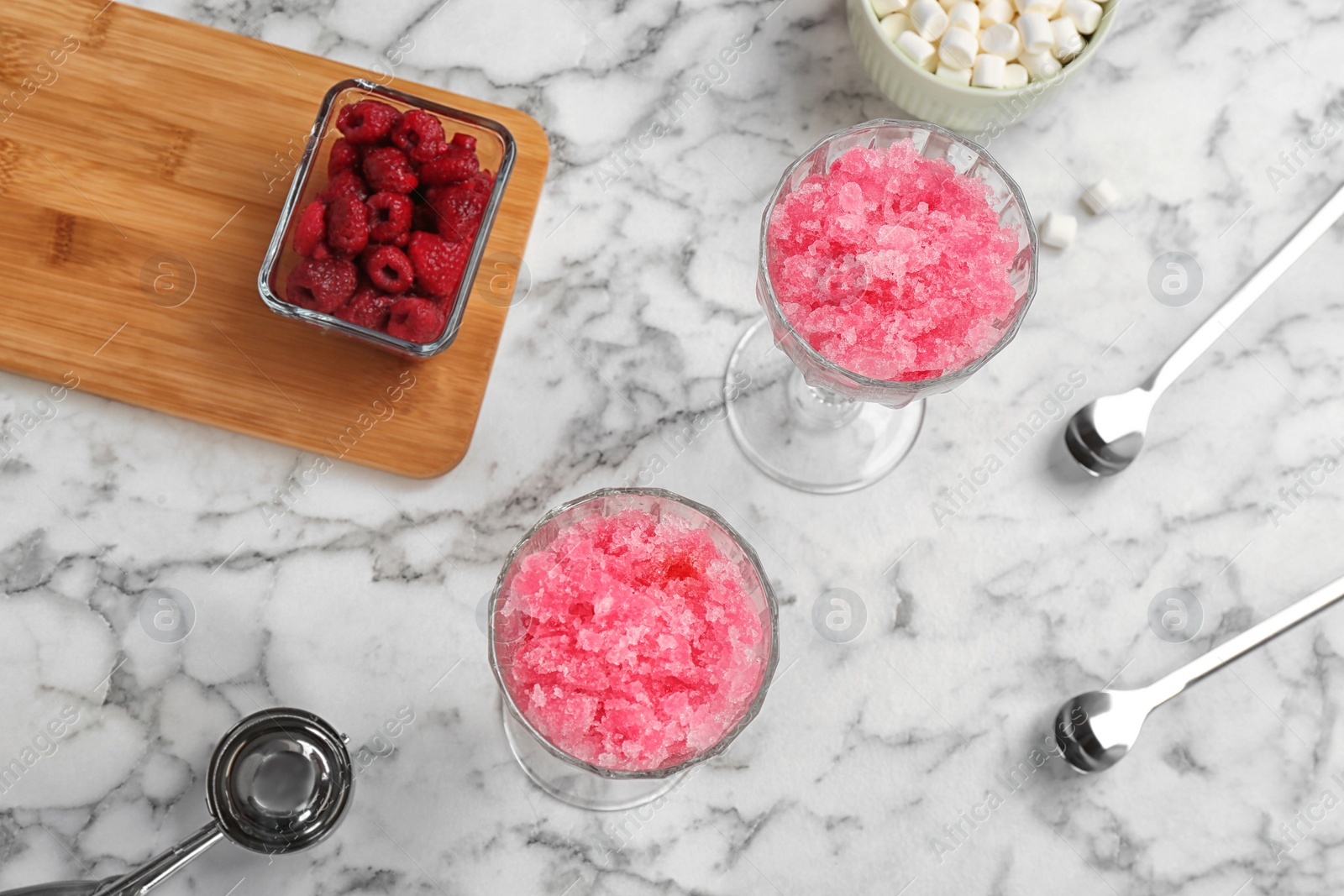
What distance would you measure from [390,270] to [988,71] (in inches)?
28.5

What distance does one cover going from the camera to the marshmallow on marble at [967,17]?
1257mm

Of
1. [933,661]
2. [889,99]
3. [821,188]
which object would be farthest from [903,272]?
[933,661]

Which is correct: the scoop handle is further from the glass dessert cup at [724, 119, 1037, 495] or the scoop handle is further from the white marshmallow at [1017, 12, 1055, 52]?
the white marshmallow at [1017, 12, 1055, 52]

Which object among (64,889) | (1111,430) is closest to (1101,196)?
(1111,430)

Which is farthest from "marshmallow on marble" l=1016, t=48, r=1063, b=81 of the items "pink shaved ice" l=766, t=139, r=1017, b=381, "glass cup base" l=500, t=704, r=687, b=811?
"glass cup base" l=500, t=704, r=687, b=811

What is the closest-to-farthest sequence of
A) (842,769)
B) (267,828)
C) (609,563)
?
(609,563), (267,828), (842,769)

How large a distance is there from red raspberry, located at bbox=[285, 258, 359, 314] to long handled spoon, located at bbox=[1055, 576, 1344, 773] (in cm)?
97

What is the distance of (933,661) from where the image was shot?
130cm

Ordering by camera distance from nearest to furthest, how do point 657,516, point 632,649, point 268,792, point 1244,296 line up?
point 632,649 < point 657,516 < point 268,792 < point 1244,296

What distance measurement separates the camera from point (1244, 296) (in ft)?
4.36

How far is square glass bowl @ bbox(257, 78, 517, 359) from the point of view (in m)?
1.21

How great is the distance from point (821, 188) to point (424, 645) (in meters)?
0.69

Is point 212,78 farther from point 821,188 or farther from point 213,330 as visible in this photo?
point 821,188

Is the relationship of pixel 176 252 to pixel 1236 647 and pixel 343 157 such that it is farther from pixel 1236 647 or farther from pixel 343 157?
pixel 1236 647
